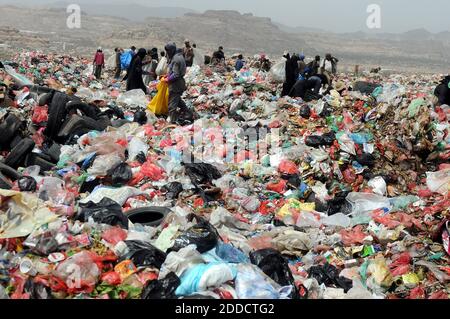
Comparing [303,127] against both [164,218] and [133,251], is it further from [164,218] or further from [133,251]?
[133,251]

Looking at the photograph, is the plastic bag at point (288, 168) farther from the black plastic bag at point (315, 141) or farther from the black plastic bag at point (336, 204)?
the black plastic bag at point (336, 204)

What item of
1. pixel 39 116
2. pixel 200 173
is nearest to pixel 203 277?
pixel 200 173

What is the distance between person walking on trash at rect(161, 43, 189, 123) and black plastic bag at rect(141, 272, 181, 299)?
585 centimetres

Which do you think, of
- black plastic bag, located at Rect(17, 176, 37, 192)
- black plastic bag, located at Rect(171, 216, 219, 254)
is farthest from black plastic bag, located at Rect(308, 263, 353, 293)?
black plastic bag, located at Rect(17, 176, 37, 192)

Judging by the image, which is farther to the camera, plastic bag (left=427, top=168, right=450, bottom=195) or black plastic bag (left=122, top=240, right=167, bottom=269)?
plastic bag (left=427, top=168, right=450, bottom=195)

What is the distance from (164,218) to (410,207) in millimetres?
3197

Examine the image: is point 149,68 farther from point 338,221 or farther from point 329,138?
point 338,221

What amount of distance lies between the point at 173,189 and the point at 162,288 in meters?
2.75

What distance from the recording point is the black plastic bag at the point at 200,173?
249 inches

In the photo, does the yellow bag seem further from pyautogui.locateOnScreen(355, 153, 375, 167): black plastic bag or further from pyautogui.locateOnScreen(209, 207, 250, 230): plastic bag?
pyautogui.locateOnScreen(209, 207, 250, 230): plastic bag

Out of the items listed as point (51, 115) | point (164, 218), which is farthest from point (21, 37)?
point (164, 218)

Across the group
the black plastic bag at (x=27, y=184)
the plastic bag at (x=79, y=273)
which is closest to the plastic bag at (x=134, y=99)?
the black plastic bag at (x=27, y=184)

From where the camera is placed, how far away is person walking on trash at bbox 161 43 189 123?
8766 millimetres

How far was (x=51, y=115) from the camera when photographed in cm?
715
